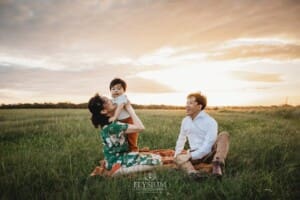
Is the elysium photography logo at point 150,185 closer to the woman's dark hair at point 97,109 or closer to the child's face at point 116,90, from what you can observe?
the woman's dark hair at point 97,109

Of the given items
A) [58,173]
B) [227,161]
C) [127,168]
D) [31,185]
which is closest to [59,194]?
[31,185]

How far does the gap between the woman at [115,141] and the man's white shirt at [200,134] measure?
0.63m

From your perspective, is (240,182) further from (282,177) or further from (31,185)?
(31,185)

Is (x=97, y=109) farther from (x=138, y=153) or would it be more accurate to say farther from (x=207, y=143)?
(x=207, y=143)

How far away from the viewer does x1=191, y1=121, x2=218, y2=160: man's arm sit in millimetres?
4609

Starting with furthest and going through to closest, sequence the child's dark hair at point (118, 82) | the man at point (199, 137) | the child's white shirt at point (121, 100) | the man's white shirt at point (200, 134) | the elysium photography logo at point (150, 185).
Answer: the child's dark hair at point (118, 82)
the child's white shirt at point (121, 100)
the man's white shirt at point (200, 134)
the man at point (199, 137)
the elysium photography logo at point (150, 185)

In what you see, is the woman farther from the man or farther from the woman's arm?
the man

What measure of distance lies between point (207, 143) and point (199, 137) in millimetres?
273

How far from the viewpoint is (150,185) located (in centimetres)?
374

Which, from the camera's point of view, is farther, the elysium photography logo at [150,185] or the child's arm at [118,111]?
the child's arm at [118,111]

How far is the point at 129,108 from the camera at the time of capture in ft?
16.0

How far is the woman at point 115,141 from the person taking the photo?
14.6 feet

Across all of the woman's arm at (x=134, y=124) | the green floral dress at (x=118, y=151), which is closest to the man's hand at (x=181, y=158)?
the green floral dress at (x=118, y=151)

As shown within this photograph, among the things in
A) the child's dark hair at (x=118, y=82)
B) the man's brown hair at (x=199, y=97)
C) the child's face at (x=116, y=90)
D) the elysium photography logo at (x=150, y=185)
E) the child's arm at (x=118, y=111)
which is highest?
the child's dark hair at (x=118, y=82)
